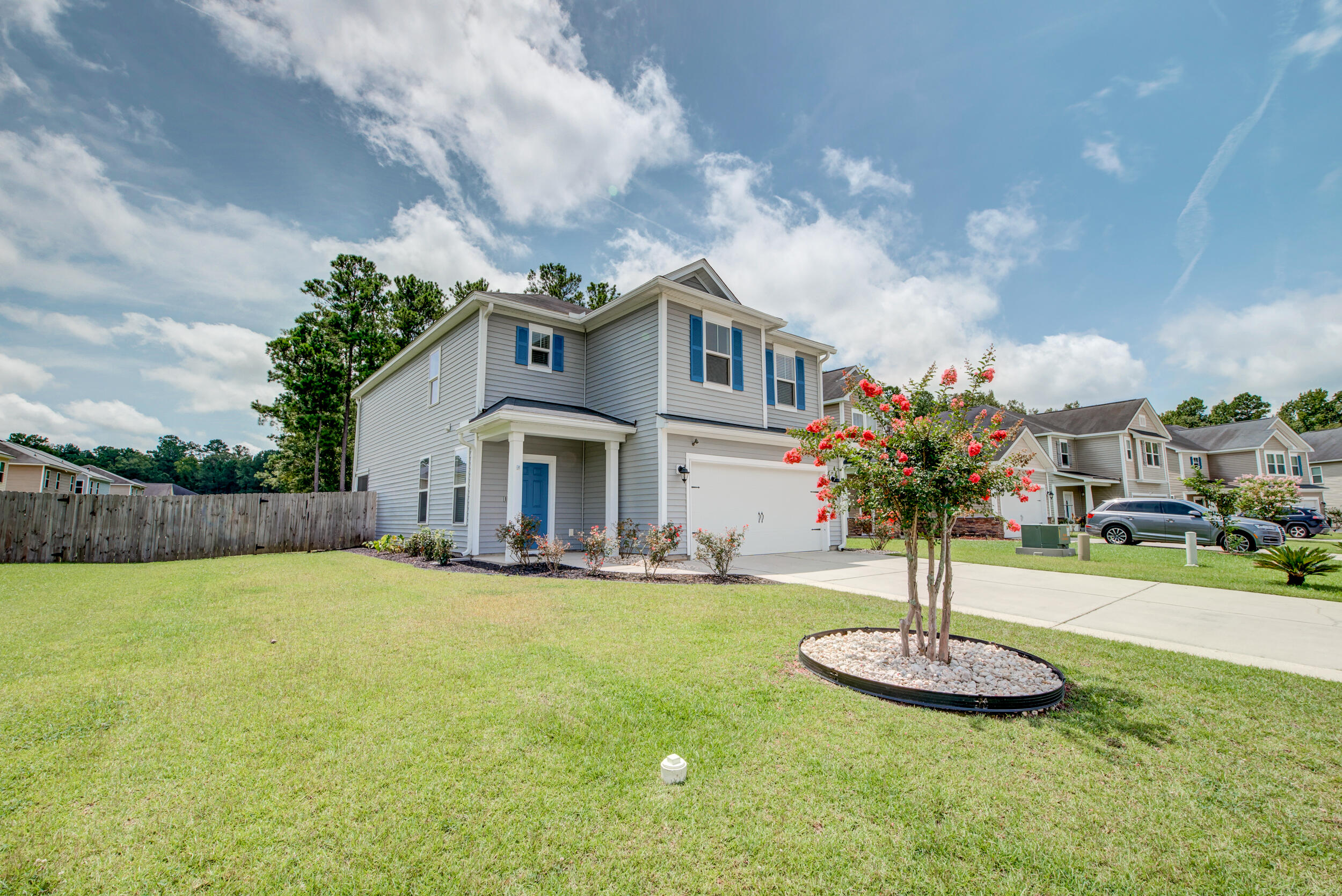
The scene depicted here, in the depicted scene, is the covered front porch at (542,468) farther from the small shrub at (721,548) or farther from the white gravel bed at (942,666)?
the white gravel bed at (942,666)

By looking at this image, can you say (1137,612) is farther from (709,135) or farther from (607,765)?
(709,135)

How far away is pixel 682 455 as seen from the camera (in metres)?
11.6

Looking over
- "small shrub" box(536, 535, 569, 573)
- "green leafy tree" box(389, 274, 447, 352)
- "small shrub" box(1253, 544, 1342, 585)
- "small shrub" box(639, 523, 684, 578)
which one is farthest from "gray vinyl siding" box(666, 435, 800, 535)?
"green leafy tree" box(389, 274, 447, 352)

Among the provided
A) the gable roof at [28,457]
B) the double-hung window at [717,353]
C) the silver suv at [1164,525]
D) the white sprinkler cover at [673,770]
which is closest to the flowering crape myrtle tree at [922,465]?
the white sprinkler cover at [673,770]

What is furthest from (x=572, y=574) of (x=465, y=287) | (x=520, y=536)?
(x=465, y=287)

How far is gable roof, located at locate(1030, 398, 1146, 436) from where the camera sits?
28.0 m

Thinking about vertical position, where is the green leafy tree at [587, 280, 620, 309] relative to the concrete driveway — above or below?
above

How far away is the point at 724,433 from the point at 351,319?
23510mm

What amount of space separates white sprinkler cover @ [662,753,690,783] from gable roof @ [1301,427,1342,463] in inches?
1976

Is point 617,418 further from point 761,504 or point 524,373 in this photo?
point 761,504

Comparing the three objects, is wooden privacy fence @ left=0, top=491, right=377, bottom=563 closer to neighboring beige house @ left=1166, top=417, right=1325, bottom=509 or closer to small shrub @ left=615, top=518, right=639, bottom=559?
small shrub @ left=615, top=518, right=639, bottom=559

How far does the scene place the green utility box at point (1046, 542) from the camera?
13273 millimetres

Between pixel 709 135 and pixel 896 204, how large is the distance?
4943 mm

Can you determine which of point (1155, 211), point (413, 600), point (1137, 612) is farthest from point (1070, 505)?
point (413, 600)
